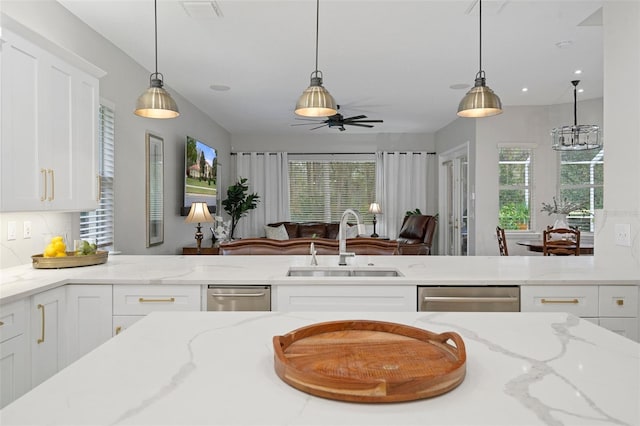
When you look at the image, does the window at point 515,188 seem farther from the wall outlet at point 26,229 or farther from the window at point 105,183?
the wall outlet at point 26,229

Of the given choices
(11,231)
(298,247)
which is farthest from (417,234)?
(11,231)

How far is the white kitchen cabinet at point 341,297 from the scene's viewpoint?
2189mm

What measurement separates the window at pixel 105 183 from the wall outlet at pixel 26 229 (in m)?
0.75

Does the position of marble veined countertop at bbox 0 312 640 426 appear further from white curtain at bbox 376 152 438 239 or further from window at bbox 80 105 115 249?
white curtain at bbox 376 152 438 239

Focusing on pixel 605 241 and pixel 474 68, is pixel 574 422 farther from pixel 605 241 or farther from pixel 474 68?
pixel 474 68

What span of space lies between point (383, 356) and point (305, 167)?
8.03 m

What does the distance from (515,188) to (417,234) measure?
168cm

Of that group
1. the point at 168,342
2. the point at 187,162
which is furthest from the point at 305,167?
the point at 168,342

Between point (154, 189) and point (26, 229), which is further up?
point (154, 189)

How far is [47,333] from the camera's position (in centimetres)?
205

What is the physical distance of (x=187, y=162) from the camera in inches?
215

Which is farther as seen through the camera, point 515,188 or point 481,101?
point 515,188

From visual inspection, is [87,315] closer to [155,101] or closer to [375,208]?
[155,101]

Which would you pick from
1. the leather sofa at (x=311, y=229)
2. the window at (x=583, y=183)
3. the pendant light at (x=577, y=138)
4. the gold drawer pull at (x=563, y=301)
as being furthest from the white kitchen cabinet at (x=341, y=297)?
the leather sofa at (x=311, y=229)
